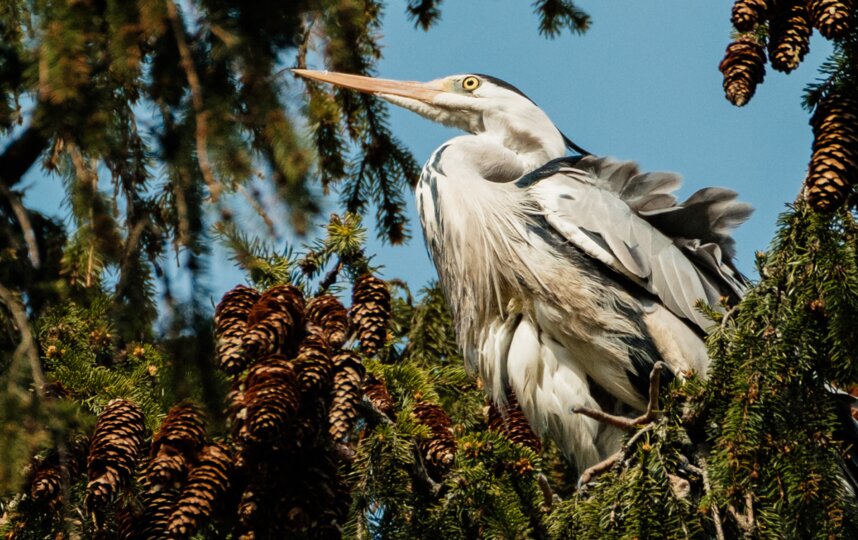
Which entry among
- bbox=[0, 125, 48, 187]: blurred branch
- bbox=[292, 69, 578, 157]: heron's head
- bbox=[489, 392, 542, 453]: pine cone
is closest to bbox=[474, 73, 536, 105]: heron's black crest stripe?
bbox=[292, 69, 578, 157]: heron's head

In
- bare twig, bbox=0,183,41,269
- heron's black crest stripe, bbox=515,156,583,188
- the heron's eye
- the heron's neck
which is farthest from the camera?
the heron's eye

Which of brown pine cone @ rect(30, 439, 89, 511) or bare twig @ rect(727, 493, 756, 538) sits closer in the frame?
bare twig @ rect(727, 493, 756, 538)

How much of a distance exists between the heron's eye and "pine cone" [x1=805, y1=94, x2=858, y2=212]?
243 cm

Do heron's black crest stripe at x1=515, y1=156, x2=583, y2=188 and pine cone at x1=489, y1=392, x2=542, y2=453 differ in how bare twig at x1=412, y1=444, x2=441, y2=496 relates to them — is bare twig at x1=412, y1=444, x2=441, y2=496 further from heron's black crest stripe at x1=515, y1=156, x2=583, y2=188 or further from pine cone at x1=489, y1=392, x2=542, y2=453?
heron's black crest stripe at x1=515, y1=156, x2=583, y2=188

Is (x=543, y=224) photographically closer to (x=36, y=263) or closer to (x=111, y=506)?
(x=111, y=506)

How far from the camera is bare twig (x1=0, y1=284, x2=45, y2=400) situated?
1.68m

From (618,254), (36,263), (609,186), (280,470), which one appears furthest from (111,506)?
(609,186)

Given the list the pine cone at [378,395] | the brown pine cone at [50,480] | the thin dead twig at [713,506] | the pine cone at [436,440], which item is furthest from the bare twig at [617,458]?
the brown pine cone at [50,480]

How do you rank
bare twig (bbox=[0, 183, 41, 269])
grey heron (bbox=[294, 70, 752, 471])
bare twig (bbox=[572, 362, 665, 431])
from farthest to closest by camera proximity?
grey heron (bbox=[294, 70, 752, 471]), bare twig (bbox=[572, 362, 665, 431]), bare twig (bbox=[0, 183, 41, 269])

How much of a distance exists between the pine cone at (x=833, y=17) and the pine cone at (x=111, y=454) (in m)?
1.76

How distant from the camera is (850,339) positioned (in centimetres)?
214

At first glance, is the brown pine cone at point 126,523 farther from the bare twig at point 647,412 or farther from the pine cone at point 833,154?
the pine cone at point 833,154

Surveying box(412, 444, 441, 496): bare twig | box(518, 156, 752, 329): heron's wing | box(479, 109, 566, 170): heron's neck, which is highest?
box(479, 109, 566, 170): heron's neck

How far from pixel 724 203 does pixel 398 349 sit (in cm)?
132
